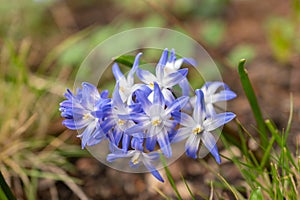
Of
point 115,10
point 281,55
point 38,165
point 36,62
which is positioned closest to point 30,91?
point 38,165

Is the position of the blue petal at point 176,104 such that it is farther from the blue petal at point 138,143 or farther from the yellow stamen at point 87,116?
the yellow stamen at point 87,116

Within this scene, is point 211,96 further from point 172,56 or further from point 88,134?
point 88,134

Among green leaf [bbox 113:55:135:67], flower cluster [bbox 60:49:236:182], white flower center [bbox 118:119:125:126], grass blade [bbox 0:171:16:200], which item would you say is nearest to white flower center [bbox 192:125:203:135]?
flower cluster [bbox 60:49:236:182]

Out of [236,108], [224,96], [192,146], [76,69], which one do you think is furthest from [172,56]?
[76,69]

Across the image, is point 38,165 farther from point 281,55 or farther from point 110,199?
point 281,55

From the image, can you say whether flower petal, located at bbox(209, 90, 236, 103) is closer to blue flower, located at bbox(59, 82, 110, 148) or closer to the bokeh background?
the bokeh background

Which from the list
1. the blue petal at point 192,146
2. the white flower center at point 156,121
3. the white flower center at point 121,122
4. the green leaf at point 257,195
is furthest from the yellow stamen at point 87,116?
the green leaf at point 257,195

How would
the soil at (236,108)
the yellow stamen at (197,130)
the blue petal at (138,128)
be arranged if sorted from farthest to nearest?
1. the soil at (236,108)
2. the yellow stamen at (197,130)
3. the blue petal at (138,128)
